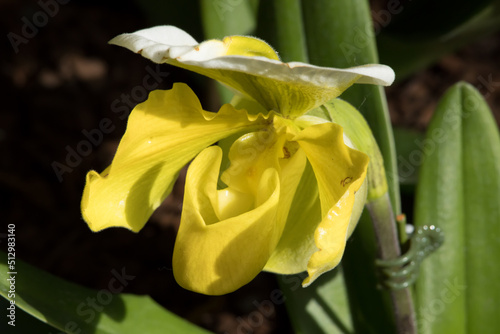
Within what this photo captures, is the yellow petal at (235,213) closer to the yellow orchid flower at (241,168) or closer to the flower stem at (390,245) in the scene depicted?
the yellow orchid flower at (241,168)

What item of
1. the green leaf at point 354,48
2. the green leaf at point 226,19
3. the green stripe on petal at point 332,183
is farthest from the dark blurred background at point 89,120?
the green stripe on petal at point 332,183

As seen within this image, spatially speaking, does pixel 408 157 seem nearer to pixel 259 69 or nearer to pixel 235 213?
pixel 235 213

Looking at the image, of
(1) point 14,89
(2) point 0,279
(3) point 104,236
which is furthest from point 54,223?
(2) point 0,279

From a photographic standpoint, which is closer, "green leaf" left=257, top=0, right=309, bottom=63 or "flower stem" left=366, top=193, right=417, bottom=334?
"flower stem" left=366, top=193, right=417, bottom=334

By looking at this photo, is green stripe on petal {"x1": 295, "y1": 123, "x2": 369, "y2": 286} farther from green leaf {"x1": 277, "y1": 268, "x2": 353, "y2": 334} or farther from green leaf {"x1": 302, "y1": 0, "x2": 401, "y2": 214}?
green leaf {"x1": 277, "y1": 268, "x2": 353, "y2": 334}

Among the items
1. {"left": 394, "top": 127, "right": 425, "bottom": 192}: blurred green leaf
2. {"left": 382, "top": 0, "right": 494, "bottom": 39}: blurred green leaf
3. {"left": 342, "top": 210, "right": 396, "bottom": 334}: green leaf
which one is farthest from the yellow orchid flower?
{"left": 382, "top": 0, "right": 494, "bottom": 39}: blurred green leaf

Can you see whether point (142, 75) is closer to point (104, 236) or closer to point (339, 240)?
point (104, 236)

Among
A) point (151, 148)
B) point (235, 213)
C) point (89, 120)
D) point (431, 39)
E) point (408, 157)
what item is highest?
point (151, 148)

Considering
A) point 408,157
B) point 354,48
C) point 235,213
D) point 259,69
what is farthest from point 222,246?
point 408,157
